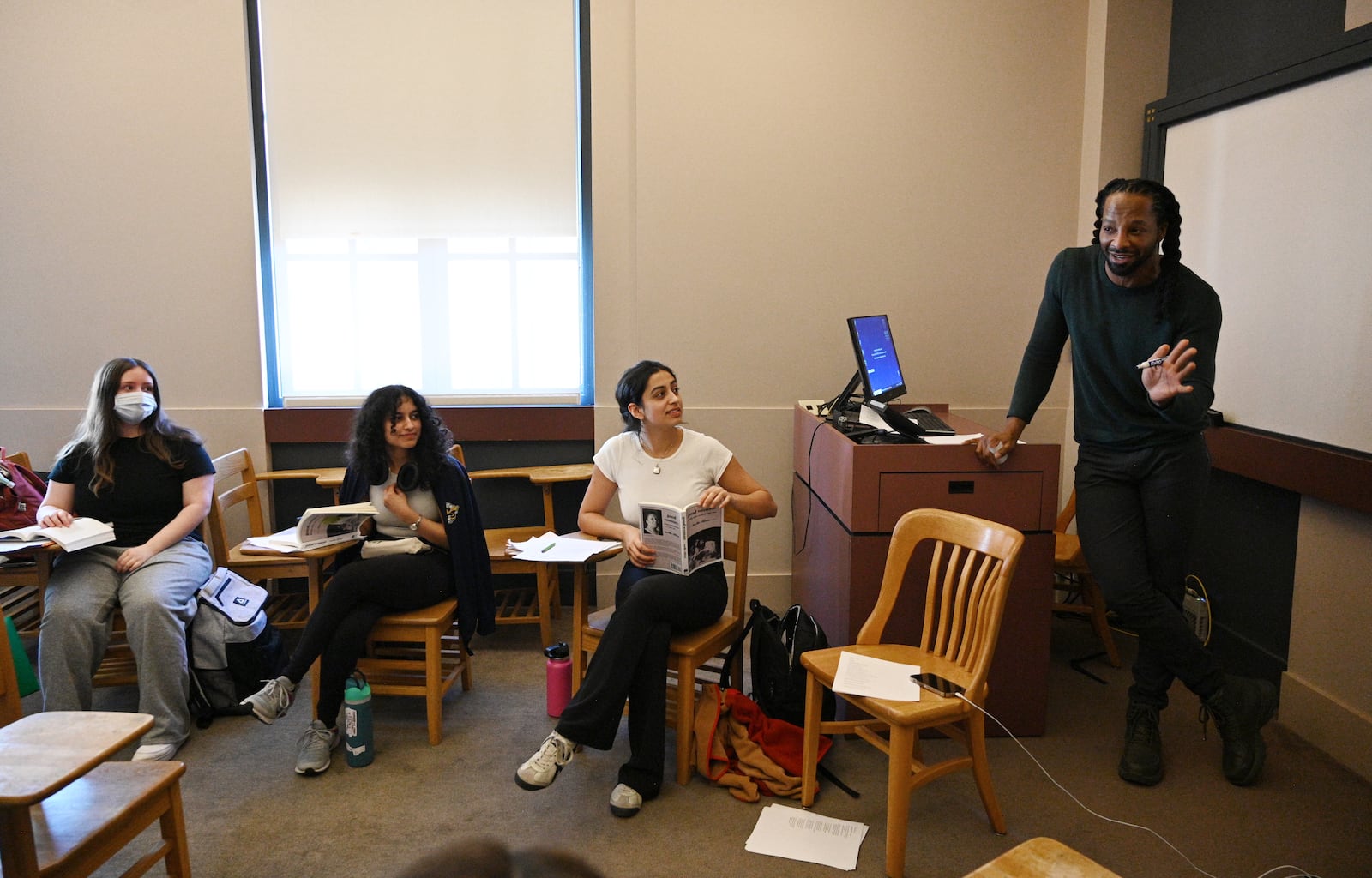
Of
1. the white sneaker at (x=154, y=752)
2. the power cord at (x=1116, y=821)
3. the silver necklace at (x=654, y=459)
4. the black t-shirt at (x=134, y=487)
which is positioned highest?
the silver necklace at (x=654, y=459)

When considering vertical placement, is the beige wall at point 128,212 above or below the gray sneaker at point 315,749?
above

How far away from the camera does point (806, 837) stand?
2.44 metres

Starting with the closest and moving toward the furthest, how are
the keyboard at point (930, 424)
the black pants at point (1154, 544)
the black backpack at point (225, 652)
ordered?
1. the black pants at point (1154, 544)
2. the black backpack at point (225, 652)
3. the keyboard at point (930, 424)

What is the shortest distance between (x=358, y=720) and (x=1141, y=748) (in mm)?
2363

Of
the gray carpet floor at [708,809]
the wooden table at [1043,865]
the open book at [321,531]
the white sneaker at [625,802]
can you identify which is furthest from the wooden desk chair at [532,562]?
the wooden table at [1043,865]

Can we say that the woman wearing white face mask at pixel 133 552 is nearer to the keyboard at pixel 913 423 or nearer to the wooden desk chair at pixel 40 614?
the wooden desk chair at pixel 40 614

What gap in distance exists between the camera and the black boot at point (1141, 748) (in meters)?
2.70

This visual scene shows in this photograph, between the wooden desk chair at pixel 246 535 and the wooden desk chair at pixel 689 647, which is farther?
the wooden desk chair at pixel 246 535

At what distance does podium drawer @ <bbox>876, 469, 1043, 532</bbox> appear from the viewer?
9.41 feet

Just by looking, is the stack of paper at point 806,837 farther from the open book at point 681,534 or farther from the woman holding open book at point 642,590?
the open book at point 681,534

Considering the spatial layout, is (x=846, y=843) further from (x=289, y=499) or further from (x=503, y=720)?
(x=289, y=499)

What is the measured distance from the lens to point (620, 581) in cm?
298

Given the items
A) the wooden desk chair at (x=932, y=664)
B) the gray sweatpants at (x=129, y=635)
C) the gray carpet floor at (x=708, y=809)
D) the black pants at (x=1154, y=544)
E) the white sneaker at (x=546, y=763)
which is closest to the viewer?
the wooden desk chair at (x=932, y=664)

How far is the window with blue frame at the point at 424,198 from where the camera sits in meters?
3.98
